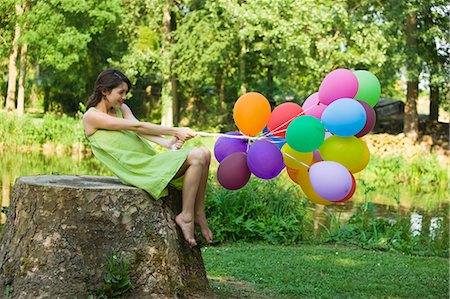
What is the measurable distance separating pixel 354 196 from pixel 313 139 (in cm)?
823

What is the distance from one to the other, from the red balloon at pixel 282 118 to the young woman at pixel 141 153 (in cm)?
49

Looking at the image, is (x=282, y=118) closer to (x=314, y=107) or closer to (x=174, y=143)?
(x=314, y=107)

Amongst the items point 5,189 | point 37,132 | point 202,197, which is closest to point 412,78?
point 37,132

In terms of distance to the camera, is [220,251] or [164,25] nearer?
[220,251]

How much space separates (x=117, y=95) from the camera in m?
4.48

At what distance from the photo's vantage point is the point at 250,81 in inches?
981

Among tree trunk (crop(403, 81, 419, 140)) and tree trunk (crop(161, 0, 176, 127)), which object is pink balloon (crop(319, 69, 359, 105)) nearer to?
tree trunk (crop(403, 81, 419, 140))

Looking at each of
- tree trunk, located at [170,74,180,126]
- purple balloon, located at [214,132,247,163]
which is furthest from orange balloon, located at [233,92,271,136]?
tree trunk, located at [170,74,180,126]

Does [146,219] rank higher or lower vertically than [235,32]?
lower

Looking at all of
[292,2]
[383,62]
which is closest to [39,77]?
[292,2]

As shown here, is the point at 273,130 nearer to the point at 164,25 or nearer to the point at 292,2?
the point at 292,2

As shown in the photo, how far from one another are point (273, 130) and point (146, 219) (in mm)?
1031

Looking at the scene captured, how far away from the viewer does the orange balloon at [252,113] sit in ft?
15.1

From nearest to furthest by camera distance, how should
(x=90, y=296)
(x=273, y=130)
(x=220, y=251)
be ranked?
(x=90, y=296) → (x=273, y=130) → (x=220, y=251)
